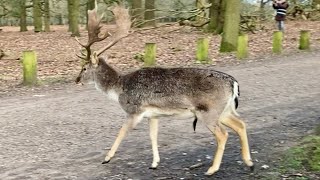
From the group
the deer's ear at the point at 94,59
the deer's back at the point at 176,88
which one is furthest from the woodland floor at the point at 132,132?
the deer's ear at the point at 94,59

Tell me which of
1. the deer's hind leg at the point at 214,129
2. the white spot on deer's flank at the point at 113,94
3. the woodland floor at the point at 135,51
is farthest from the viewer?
the woodland floor at the point at 135,51

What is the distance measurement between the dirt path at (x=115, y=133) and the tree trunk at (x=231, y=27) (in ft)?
17.2

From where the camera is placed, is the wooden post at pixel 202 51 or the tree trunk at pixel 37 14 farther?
the tree trunk at pixel 37 14

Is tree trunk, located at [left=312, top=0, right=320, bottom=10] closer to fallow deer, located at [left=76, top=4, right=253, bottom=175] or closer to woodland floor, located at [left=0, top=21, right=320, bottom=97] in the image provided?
woodland floor, located at [left=0, top=21, right=320, bottom=97]

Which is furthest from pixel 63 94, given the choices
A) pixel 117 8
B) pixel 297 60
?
pixel 297 60

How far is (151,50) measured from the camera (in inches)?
582

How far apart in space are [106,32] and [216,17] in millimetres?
16500

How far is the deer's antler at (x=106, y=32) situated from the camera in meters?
7.64

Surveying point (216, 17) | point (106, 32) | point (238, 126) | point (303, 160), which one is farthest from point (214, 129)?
point (216, 17)

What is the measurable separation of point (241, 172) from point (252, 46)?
14.0m

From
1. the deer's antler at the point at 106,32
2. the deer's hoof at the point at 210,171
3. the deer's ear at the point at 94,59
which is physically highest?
the deer's antler at the point at 106,32

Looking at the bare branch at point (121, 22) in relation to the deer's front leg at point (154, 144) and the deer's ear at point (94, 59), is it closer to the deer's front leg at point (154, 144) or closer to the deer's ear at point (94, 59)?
the deer's ear at point (94, 59)

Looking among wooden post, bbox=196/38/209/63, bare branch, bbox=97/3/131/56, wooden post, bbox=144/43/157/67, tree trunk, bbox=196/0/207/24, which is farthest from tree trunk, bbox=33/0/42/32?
bare branch, bbox=97/3/131/56

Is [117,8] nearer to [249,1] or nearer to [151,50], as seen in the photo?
[151,50]
